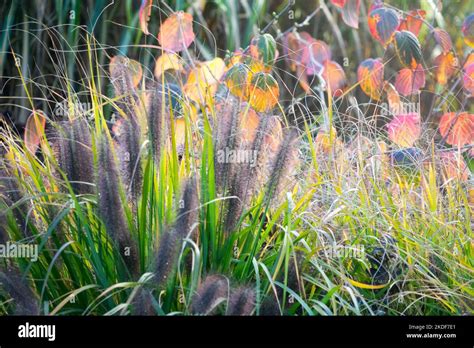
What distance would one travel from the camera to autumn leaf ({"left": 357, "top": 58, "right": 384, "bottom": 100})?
9.00 ft

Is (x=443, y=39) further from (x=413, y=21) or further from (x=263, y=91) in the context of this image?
(x=263, y=91)

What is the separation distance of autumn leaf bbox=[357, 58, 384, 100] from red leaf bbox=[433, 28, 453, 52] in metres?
0.19

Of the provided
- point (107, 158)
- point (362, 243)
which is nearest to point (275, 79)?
point (362, 243)

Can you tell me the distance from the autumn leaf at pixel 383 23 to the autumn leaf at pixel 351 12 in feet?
0.15

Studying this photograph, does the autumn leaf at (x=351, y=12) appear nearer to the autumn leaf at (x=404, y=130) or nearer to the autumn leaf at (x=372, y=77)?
the autumn leaf at (x=372, y=77)

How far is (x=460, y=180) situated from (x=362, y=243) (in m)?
0.37

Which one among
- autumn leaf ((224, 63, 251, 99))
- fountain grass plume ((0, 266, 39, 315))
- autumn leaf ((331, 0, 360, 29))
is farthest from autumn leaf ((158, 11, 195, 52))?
fountain grass plume ((0, 266, 39, 315))

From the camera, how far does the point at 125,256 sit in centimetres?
208

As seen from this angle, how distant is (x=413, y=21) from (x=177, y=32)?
2.49 ft

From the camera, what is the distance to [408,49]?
275 cm

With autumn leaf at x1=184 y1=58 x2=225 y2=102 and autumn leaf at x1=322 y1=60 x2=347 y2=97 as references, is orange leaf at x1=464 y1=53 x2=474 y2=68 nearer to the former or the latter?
autumn leaf at x1=322 y1=60 x2=347 y2=97

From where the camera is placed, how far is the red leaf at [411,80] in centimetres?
279

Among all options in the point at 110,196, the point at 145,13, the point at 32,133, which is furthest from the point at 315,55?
the point at 110,196
